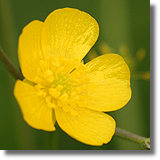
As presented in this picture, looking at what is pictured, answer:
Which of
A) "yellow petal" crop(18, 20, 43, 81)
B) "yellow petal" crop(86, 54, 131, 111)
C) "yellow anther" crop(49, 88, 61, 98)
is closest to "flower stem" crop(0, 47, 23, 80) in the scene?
"yellow petal" crop(18, 20, 43, 81)

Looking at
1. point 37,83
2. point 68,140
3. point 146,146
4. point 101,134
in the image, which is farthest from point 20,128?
point 146,146

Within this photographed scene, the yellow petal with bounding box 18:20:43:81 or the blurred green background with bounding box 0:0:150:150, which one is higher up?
the yellow petal with bounding box 18:20:43:81

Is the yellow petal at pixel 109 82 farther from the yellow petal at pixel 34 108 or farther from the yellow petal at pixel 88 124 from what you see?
the yellow petal at pixel 34 108

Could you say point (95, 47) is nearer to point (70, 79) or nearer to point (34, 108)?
point (70, 79)

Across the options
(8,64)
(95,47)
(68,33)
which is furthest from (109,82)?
(95,47)

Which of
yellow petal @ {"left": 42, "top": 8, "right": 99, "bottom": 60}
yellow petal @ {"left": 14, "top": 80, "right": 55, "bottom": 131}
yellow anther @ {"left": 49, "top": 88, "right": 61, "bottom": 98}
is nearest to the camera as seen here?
yellow petal @ {"left": 14, "top": 80, "right": 55, "bottom": 131}

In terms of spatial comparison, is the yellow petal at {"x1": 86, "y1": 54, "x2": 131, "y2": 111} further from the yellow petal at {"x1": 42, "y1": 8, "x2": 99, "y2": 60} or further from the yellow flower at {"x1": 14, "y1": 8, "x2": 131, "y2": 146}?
the yellow petal at {"x1": 42, "y1": 8, "x2": 99, "y2": 60}

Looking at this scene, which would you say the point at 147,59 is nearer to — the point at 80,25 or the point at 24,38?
the point at 80,25
